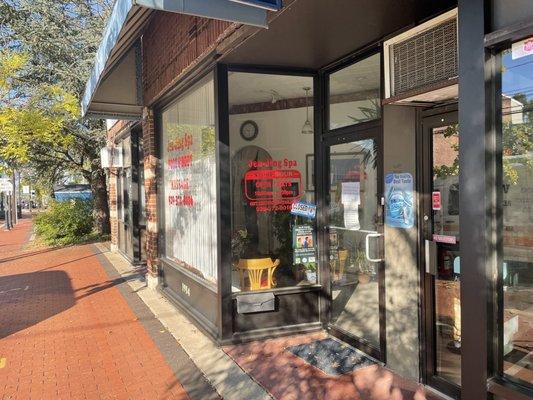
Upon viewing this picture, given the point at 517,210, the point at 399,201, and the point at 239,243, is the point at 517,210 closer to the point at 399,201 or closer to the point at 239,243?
the point at 399,201

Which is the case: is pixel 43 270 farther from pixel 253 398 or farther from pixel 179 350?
pixel 253 398

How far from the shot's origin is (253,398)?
3736 mm

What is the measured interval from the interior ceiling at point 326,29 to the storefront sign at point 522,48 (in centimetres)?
132

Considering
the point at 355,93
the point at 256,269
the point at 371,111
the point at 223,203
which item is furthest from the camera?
the point at 256,269

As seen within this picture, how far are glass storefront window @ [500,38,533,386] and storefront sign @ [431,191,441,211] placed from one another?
1.25 meters

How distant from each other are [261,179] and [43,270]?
7.54m

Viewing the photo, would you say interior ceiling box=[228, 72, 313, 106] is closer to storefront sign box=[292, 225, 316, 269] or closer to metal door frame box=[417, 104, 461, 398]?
storefront sign box=[292, 225, 316, 269]

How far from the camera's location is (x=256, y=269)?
528 centimetres

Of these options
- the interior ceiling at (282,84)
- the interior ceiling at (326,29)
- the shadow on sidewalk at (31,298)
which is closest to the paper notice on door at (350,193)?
the interior ceiling at (282,84)

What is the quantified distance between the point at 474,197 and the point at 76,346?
15.0 feet

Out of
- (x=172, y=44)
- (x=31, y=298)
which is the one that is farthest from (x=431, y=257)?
(x=31, y=298)

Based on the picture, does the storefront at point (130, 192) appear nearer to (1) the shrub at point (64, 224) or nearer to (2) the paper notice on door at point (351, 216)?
(1) the shrub at point (64, 224)

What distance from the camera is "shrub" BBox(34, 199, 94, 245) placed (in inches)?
632

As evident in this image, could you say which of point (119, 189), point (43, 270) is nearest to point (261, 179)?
point (43, 270)
